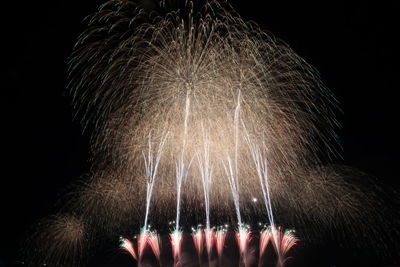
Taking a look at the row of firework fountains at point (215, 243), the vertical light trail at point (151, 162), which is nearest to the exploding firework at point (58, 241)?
the row of firework fountains at point (215, 243)

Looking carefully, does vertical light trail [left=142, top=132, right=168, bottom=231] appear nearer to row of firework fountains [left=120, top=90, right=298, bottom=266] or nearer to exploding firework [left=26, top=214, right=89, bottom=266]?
row of firework fountains [left=120, top=90, right=298, bottom=266]

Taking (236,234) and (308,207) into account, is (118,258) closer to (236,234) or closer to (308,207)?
(236,234)

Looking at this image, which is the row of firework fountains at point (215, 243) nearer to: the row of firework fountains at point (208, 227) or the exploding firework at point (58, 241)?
the row of firework fountains at point (208, 227)

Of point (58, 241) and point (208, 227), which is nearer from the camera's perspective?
point (208, 227)

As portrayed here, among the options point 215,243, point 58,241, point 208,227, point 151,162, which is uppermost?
point 58,241

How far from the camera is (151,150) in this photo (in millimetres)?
16797

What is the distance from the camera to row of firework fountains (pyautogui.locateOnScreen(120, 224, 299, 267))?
22750 millimetres

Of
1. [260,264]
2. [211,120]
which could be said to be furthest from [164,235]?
[211,120]

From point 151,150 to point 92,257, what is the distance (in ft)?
65.8

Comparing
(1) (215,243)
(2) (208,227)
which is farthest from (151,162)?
(1) (215,243)

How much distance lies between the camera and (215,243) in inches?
987

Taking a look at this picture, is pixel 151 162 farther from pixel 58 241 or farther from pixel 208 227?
pixel 58 241

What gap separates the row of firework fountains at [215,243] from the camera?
22.8 m

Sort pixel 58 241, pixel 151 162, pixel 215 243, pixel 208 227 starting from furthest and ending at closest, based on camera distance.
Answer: pixel 58 241 → pixel 215 243 → pixel 151 162 → pixel 208 227
